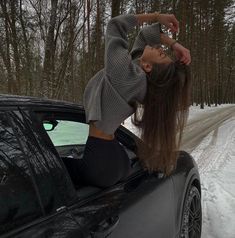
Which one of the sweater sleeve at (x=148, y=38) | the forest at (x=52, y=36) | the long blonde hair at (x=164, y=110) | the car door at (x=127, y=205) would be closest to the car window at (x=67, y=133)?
the car door at (x=127, y=205)

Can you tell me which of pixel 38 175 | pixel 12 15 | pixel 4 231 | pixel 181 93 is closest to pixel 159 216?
pixel 181 93

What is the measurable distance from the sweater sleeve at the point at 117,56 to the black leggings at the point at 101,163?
399 millimetres

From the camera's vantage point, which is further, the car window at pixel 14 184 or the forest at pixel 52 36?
the forest at pixel 52 36

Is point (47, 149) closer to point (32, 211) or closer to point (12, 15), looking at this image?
point (32, 211)

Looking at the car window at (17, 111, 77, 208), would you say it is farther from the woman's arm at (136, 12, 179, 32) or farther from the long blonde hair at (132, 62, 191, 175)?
the woman's arm at (136, 12, 179, 32)

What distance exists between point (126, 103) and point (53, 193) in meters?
0.78

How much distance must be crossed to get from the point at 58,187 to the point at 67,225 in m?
0.20

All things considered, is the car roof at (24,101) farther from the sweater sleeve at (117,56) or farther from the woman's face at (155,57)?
the woman's face at (155,57)

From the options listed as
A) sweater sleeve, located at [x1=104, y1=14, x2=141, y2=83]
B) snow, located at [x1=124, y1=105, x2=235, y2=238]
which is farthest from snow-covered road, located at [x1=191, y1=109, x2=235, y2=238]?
sweater sleeve, located at [x1=104, y1=14, x2=141, y2=83]

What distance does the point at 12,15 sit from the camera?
62.3 ft

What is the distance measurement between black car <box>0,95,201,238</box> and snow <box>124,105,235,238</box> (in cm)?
54

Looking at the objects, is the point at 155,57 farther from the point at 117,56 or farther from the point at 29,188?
the point at 29,188

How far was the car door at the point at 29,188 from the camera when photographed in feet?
5.92

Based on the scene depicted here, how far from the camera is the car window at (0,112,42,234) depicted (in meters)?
1.79
